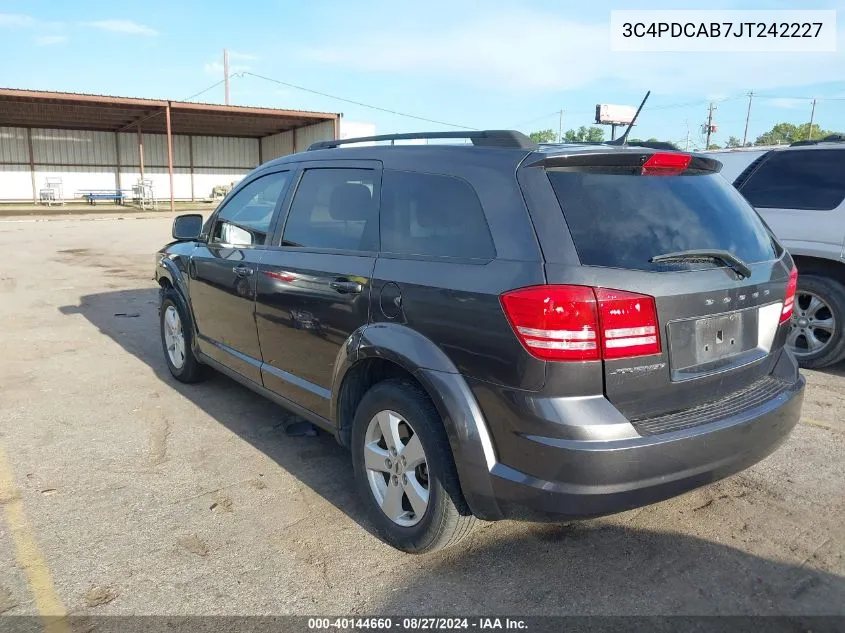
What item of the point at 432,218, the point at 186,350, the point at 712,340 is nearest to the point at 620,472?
the point at 712,340

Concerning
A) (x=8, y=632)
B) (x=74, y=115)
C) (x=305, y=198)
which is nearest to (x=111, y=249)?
(x=305, y=198)

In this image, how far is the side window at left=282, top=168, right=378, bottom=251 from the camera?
Answer: 130 inches

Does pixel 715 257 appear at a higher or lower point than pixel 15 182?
lower

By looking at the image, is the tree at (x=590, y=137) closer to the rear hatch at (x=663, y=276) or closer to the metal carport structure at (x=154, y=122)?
the rear hatch at (x=663, y=276)

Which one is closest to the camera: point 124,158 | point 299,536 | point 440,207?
point 440,207

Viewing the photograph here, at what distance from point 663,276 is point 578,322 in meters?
0.41

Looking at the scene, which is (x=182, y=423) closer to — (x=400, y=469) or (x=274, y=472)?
(x=274, y=472)

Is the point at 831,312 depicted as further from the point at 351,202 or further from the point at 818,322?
the point at 351,202

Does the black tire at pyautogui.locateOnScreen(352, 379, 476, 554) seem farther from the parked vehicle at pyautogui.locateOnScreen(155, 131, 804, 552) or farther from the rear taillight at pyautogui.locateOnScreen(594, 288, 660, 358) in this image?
the rear taillight at pyautogui.locateOnScreen(594, 288, 660, 358)

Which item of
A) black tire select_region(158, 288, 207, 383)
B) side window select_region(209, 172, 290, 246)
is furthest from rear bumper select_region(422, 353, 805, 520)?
black tire select_region(158, 288, 207, 383)

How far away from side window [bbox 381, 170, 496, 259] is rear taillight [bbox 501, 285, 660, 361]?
0.33m

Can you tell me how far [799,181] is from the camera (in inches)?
227

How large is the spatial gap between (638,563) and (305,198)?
2550 millimetres

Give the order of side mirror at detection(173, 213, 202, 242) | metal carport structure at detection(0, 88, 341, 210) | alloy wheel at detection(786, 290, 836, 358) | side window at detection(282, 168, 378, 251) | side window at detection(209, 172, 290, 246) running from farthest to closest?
metal carport structure at detection(0, 88, 341, 210) → alloy wheel at detection(786, 290, 836, 358) → side mirror at detection(173, 213, 202, 242) → side window at detection(209, 172, 290, 246) → side window at detection(282, 168, 378, 251)
